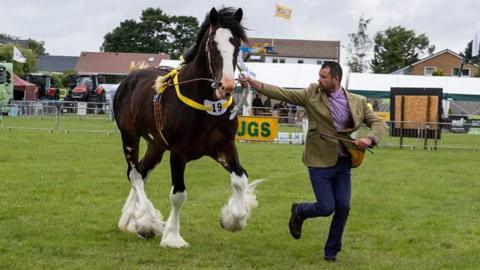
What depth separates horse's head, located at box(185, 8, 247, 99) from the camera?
19.0ft

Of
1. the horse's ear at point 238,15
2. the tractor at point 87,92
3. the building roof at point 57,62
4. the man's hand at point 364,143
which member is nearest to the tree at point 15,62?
the tractor at point 87,92

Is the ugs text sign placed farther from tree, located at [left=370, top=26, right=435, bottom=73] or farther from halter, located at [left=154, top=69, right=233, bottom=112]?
tree, located at [left=370, top=26, right=435, bottom=73]

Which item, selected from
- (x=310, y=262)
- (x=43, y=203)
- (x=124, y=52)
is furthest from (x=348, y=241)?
(x=124, y=52)

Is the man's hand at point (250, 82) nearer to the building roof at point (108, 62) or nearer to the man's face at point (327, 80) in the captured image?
the man's face at point (327, 80)

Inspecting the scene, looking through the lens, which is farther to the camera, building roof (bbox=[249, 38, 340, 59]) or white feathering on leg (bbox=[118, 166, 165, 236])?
building roof (bbox=[249, 38, 340, 59])

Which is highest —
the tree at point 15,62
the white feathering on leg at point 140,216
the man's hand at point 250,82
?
the tree at point 15,62

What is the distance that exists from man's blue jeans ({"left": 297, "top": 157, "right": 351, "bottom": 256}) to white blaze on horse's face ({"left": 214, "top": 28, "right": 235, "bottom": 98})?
3.74 ft

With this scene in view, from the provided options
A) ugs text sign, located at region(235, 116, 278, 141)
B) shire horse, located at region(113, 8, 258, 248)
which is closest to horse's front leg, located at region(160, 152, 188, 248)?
shire horse, located at region(113, 8, 258, 248)

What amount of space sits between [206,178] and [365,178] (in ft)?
10.3

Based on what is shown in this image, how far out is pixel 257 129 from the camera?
73.2ft

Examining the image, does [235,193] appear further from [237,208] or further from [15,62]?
[15,62]

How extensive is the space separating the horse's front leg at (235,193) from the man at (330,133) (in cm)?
77

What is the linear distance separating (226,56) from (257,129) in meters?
16.4

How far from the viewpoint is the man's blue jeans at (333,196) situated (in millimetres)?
6039
